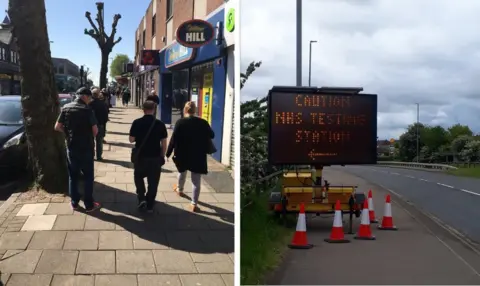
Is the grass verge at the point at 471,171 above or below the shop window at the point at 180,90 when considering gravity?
below

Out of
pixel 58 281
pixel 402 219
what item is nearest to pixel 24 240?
pixel 58 281

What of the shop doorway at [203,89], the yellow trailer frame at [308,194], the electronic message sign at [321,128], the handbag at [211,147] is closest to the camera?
the shop doorway at [203,89]

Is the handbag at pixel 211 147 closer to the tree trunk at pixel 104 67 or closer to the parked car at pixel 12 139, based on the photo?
the tree trunk at pixel 104 67

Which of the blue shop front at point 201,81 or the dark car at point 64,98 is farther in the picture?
the dark car at point 64,98

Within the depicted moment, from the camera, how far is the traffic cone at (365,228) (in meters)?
4.26

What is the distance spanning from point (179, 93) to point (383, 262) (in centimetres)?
166

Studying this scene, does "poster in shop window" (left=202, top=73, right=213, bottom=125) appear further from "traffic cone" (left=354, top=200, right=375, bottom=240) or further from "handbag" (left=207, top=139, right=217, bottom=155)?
"traffic cone" (left=354, top=200, right=375, bottom=240)

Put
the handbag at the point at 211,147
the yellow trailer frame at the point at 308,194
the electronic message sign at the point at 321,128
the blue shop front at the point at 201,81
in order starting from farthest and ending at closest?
the yellow trailer frame at the point at 308,194, the electronic message sign at the point at 321,128, the handbag at the point at 211,147, the blue shop front at the point at 201,81

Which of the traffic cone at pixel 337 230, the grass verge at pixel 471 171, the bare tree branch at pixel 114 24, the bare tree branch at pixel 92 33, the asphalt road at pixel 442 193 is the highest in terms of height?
the bare tree branch at pixel 114 24

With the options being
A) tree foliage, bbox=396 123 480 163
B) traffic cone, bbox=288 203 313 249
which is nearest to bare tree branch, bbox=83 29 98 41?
traffic cone, bbox=288 203 313 249

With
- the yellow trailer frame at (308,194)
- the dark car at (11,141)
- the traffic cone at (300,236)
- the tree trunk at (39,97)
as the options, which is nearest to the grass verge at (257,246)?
the traffic cone at (300,236)

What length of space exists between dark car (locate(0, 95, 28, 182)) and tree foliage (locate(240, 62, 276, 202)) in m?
1.70

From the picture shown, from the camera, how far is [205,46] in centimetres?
308

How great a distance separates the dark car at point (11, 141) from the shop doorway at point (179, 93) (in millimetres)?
1254
